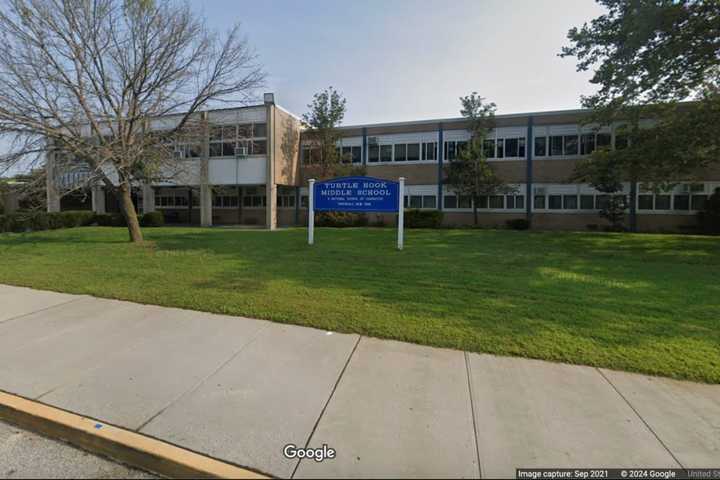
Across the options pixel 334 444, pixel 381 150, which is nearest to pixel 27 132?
pixel 334 444

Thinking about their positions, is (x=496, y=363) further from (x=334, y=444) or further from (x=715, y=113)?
(x=715, y=113)

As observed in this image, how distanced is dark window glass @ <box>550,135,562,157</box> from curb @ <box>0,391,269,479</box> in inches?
1003

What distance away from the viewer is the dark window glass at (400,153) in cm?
Answer: 2545

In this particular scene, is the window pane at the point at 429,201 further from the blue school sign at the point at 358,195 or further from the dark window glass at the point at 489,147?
the blue school sign at the point at 358,195

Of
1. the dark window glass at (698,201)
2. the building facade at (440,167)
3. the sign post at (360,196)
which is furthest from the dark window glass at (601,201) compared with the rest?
the sign post at (360,196)

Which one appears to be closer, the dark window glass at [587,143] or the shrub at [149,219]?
the dark window glass at [587,143]

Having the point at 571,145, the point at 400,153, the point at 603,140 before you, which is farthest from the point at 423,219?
the point at 603,140

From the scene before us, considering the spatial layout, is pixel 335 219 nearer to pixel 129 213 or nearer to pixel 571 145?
pixel 129 213

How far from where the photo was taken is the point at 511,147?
23297mm

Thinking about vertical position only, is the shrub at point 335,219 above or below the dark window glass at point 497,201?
below

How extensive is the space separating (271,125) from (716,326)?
74.6 ft

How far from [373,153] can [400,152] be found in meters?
2.03

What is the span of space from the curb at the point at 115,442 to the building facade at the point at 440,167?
18964 millimetres

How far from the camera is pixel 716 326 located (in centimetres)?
468
